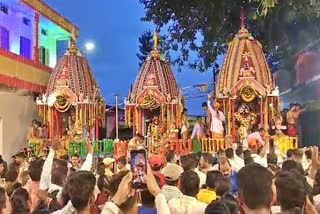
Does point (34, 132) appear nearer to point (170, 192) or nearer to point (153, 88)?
point (153, 88)

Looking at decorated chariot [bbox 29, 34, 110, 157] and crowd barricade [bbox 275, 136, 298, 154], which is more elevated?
decorated chariot [bbox 29, 34, 110, 157]

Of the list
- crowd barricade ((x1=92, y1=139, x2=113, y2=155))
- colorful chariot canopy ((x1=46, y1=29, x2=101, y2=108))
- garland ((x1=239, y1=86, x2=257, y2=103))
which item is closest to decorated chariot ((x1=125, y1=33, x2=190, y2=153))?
crowd barricade ((x1=92, y1=139, x2=113, y2=155))

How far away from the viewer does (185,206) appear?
483 centimetres

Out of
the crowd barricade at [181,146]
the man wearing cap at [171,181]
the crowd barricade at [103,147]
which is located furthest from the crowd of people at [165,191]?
the crowd barricade at [103,147]

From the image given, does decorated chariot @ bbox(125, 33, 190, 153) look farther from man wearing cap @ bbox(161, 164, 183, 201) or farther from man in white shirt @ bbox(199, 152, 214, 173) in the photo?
man wearing cap @ bbox(161, 164, 183, 201)

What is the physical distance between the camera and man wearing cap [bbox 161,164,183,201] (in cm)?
509

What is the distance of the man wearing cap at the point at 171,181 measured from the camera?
16.7ft

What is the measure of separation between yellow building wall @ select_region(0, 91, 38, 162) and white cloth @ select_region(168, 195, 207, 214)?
1426cm

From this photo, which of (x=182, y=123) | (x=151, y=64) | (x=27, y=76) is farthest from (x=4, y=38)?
(x=182, y=123)

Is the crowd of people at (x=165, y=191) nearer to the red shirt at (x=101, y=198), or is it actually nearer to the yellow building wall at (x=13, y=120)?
the red shirt at (x=101, y=198)

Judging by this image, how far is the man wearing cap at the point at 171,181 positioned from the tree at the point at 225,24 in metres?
12.7

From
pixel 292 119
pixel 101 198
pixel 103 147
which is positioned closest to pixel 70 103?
pixel 103 147

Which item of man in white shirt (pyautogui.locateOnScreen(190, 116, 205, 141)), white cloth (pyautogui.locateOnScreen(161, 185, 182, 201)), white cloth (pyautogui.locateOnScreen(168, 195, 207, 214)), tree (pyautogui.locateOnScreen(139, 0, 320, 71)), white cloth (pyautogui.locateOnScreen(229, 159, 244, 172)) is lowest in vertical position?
white cloth (pyautogui.locateOnScreen(168, 195, 207, 214))

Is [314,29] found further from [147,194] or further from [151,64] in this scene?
[147,194]
